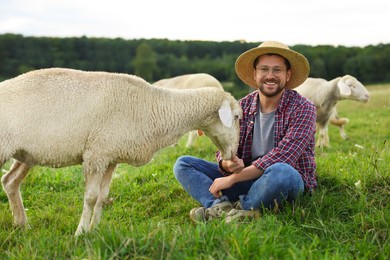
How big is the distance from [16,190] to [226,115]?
2037mm

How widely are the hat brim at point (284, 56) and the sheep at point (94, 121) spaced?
0.45 m

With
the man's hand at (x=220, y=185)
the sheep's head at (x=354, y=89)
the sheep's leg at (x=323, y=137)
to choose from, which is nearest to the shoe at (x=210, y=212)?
the man's hand at (x=220, y=185)

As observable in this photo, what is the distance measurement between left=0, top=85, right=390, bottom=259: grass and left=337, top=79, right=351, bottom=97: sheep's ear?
4355 mm

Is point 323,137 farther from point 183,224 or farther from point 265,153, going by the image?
point 183,224

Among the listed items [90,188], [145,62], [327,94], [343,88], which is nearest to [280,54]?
[90,188]

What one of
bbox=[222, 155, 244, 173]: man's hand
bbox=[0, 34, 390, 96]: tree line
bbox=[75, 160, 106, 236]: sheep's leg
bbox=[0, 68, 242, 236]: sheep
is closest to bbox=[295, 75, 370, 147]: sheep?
bbox=[222, 155, 244, 173]: man's hand

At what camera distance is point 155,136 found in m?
3.77

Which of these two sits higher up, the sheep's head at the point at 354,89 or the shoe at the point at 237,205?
the sheep's head at the point at 354,89

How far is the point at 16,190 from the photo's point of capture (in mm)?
3936

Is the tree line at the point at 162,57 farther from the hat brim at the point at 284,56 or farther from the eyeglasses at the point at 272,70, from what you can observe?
the eyeglasses at the point at 272,70

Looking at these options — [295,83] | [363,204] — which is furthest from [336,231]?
[295,83]

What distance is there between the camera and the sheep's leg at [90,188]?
11.4 feet

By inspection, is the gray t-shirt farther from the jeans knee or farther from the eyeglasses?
the jeans knee

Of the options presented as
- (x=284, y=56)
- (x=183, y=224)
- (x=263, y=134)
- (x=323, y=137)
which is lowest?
(x=323, y=137)
